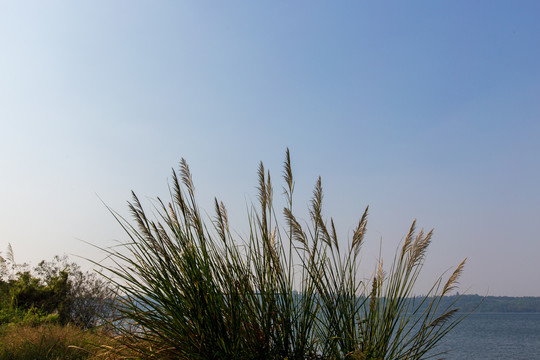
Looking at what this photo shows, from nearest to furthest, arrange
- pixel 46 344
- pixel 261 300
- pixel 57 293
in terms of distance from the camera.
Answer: pixel 261 300, pixel 46 344, pixel 57 293

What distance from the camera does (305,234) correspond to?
→ 131 inches

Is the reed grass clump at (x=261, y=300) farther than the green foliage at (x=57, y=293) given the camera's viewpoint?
No

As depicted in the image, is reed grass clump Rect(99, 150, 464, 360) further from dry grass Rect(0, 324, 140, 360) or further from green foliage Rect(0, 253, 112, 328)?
green foliage Rect(0, 253, 112, 328)

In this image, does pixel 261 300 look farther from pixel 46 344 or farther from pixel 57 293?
pixel 57 293

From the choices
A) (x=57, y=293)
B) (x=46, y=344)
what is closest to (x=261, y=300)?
(x=46, y=344)

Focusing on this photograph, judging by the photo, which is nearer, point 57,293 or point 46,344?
point 46,344

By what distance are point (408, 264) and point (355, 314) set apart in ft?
1.78

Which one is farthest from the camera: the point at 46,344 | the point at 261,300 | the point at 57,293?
the point at 57,293

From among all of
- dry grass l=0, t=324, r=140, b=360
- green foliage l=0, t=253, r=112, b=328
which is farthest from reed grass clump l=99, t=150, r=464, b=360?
green foliage l=0, t=253, r=112, b=328

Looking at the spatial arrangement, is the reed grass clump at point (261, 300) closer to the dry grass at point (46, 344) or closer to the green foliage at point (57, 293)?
the dry grass at point (46, 344)

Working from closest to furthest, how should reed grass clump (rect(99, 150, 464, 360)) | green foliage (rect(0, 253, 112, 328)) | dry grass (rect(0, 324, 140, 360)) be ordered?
reed grass clump (rect(99, 150, 464, 360)) < dry grass (rect(0, 324, 140, 360)) < green foliage (rect(0, 253, 112, 328))

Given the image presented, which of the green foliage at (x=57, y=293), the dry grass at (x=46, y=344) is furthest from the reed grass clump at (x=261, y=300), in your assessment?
the green foliage at (x=57, y=293)

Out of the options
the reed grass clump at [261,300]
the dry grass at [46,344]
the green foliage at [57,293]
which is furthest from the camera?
the green foliage at [57,293]

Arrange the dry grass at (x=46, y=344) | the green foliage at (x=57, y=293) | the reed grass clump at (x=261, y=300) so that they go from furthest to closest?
the green foliage at (x=57, y=293), the dry grass at (x=46, y=344), the reed grass clump at (x=261, y=300)
